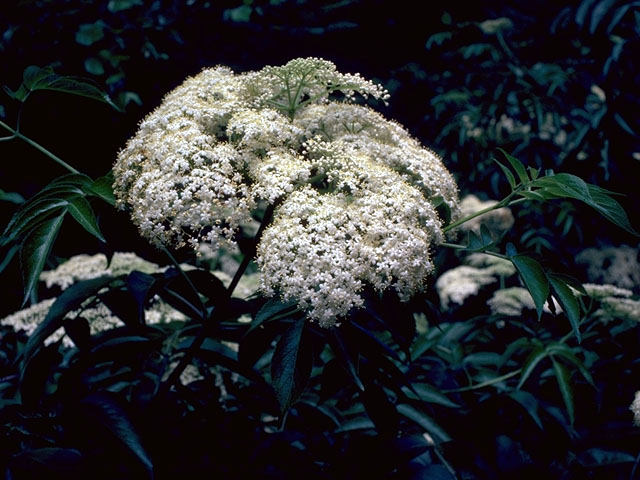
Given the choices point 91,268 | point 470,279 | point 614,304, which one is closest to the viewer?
point 614,304

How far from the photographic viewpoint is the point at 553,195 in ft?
3.85

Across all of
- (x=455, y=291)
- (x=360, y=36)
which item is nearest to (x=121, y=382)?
(x=455, y=291)

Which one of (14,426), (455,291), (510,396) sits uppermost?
(14,426)

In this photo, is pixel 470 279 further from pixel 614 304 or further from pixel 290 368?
pixel 290 368

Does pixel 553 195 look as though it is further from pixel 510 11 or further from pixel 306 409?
pixel 510 11

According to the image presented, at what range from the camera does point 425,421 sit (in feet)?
5.09

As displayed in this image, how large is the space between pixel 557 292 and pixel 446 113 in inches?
163

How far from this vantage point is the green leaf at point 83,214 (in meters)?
1.08

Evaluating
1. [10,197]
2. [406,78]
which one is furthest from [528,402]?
[406,78]

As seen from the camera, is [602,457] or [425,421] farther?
[602,457]

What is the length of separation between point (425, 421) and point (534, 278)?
0.64m

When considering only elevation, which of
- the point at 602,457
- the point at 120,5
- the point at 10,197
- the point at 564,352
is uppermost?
the point at 120,5

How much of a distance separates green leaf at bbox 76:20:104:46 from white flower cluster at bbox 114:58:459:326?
2.33 meters

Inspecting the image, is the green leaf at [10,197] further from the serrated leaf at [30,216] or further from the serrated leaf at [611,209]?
the serrated leaf at [611,209]
